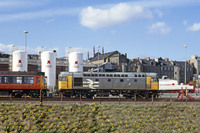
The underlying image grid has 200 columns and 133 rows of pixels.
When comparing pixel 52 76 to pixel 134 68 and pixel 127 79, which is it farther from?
pixel 134 68

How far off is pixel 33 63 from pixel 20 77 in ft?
159

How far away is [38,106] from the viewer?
2345cm

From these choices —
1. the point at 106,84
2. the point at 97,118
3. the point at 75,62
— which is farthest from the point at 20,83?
the point at 75,62

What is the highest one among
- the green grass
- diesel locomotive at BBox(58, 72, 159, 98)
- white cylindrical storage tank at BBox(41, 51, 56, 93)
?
white cylindrical storage tank at BBox(41, 51, 56, 93)

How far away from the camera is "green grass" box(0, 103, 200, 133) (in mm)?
20688

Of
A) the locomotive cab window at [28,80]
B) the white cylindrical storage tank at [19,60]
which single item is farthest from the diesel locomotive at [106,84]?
the white cylindrical storage tank at [19,60]

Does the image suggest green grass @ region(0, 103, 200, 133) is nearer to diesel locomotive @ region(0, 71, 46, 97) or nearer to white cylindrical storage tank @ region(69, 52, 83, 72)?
diesel locomotive @ region(0, 71, 46, 97)

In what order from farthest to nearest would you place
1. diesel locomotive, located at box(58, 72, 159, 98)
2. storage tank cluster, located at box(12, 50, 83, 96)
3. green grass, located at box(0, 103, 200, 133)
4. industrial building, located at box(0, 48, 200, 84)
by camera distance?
1. industrial building, located at box(0, 48, 200, 84)
2. storage tank cluster, located at box(12, 50, 83, 96)
3. diesel locomotive, located at box(58, 72, 159, 98)
4. green grass, located at box(0, 103, 200, 133)

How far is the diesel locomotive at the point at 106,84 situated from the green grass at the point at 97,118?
60.2 feet

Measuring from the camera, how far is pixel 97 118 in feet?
73.8

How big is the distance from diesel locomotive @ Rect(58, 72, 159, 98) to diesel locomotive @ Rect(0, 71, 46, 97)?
150 inches

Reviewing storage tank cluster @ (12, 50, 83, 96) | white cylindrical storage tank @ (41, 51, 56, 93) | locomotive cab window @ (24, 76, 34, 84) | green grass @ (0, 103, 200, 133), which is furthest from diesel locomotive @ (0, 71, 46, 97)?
white cylindrical storage tank @ (41, 51, 56, 93)

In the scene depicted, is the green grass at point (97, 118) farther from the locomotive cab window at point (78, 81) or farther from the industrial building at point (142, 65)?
the industrial building at point (142, 65)

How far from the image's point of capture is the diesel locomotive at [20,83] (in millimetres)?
40625
